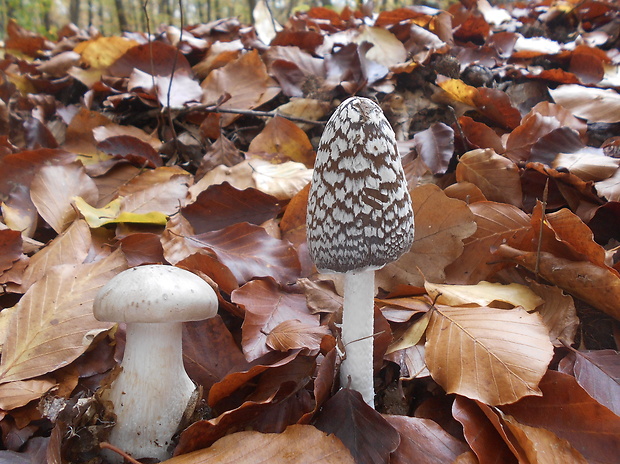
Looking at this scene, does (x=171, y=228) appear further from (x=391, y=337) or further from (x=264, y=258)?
(x=391, y=337)

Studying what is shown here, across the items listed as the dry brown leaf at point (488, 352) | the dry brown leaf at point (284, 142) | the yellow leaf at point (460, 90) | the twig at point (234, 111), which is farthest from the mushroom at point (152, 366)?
the yellow leaf at point (460, 90)

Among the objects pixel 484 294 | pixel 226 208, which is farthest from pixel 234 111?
pixel 484 294

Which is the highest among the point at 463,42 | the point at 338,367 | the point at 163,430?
the point at 463,42

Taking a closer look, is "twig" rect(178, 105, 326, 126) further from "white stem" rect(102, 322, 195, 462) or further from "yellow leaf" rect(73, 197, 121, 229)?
"white stem" rect(102, 322, 195, 462)

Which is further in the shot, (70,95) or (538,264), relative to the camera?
(70,95)

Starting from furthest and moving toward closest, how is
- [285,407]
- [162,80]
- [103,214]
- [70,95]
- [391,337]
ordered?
[70,95]
[162,80]
[103,214]
[391,337]
[285,407]

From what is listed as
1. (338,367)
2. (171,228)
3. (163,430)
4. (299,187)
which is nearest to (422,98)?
(299,187)

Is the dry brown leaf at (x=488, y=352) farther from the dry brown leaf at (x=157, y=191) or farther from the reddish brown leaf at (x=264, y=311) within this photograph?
the dry brown leaf at (x=157, y=191)

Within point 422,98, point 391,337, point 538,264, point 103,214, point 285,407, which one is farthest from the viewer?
point 422,98

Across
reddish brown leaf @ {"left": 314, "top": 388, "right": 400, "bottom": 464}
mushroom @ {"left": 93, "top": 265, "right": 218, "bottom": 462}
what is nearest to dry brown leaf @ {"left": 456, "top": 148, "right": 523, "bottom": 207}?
reddish brown leaf @ {"left": 314, "top": 388, "right": 400, "bottom": 464}
